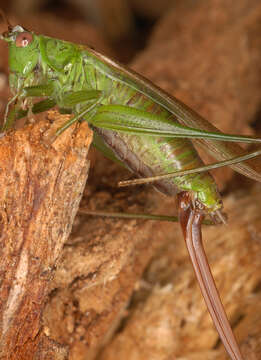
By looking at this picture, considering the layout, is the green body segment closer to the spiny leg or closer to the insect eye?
the insect eye

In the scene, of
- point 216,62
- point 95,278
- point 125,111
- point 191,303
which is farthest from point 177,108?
point 216,62

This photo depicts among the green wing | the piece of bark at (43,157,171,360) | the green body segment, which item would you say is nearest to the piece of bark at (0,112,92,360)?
the piece of bark at (43,157,171,360)

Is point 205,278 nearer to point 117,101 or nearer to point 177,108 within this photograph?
point 177,108

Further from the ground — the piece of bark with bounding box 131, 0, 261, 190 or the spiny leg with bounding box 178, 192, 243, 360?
the piece of bark with bounding box 131, 0, 261, 190

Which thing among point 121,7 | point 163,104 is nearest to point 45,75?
point 163,104

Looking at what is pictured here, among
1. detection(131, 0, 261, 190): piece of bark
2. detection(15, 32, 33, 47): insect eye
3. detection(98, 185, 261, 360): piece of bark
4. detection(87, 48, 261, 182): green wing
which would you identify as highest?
detection(131, 0, 261, 190): piece of bark

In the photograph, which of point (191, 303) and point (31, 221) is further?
point (191, 303)

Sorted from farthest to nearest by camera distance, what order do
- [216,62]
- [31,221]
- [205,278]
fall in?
1. [216,62]
2. [205,278]
3. [31,221]
